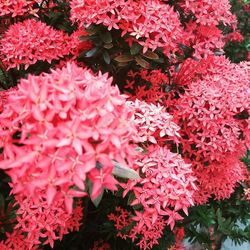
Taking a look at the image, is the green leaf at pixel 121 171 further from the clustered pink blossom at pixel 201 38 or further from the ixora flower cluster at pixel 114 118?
the clustered pink blossom at pixel 201 38

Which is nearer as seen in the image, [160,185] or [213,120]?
[160,185]

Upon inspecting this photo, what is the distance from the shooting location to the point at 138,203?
1.69m

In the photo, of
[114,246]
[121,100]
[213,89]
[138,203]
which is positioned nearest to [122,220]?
[114,246]

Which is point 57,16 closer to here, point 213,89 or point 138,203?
point 213,89

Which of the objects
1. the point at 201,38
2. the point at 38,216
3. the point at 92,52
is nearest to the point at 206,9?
the point at 201,38

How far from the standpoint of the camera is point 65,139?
102 centimetres

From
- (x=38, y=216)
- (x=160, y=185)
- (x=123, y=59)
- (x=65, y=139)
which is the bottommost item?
(x=38, y=216)

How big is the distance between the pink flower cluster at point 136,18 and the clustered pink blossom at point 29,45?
0.77 feet

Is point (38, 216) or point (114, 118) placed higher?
point (114, 118)

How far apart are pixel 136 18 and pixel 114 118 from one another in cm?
93

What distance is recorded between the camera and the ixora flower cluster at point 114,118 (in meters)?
1.07

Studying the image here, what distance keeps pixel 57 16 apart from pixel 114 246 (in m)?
1.59

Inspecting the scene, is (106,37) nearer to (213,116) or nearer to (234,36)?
(213,116)

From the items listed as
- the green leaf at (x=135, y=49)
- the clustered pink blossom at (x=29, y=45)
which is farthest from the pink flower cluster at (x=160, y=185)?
the clustered pink blossom at (x=29, y=45)
